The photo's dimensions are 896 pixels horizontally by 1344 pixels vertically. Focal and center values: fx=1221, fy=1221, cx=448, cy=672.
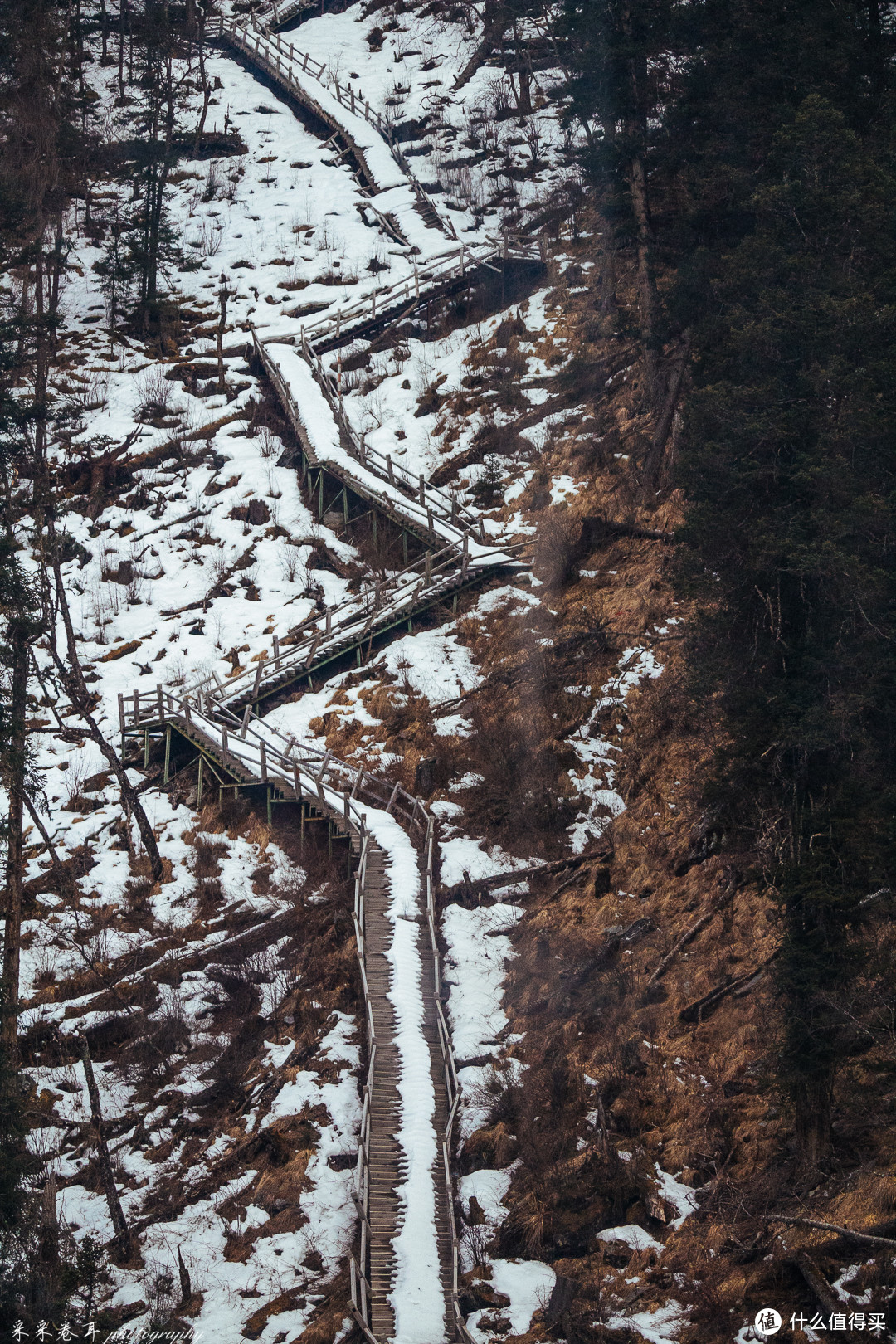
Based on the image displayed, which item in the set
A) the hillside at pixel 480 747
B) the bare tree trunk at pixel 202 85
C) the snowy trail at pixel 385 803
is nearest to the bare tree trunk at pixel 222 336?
the hillside at pixel 480 747

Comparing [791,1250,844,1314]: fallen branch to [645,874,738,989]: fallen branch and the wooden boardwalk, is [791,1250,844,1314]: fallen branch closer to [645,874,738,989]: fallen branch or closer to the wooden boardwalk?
the wooden boardwalk

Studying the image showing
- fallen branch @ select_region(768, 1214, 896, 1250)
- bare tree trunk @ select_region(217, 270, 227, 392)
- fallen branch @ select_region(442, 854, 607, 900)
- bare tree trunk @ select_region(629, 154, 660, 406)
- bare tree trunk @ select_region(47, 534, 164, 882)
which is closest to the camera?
fallen branch @ select_region(768, 1214, 896, 1250)

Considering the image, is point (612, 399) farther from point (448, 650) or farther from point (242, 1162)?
point (242, 1162)

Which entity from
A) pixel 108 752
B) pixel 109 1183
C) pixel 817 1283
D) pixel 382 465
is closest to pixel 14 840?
pixel 109 1183

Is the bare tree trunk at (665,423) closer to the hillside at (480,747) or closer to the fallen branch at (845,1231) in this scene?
the hillside at (480,747)

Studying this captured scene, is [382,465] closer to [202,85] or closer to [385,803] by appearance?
[385,803]

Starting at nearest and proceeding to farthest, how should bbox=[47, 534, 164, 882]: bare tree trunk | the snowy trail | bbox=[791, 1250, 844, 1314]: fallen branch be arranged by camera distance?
bbox=[791, 1250, 844, 1314]: fallen branch
the snowy trail
bbox=[47, 534, 164, 882]: bare tree trunk

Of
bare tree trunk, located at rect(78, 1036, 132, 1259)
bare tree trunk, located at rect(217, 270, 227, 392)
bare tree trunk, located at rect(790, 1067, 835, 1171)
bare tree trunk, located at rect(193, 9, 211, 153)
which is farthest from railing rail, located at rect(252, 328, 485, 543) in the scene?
bare tree trunk, located at rect(790, 1067, 835, 1171)

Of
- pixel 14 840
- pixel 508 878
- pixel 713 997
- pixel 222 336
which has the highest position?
pixel 222 336
